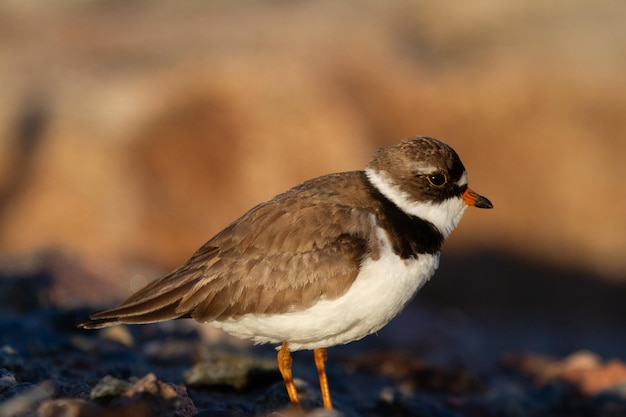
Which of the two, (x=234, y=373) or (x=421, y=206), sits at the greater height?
(x=421, y=206)

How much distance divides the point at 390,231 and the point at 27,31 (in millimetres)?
14169

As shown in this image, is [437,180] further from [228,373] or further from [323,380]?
[228,373]

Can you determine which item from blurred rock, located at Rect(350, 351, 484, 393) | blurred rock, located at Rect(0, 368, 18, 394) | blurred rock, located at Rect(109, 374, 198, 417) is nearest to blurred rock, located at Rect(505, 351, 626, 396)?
blurred rock, located at Rect(350, 351, 484, 393)

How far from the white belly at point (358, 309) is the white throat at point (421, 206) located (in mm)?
423

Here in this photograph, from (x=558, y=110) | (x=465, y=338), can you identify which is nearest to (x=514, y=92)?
(x=558, y=110)

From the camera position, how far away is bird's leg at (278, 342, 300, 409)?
263 inches

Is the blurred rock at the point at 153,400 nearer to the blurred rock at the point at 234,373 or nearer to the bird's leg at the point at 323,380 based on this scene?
the bird's leg at the point at 323,380

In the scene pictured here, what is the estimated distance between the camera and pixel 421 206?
6.95 m

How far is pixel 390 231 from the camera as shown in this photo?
6629 mm

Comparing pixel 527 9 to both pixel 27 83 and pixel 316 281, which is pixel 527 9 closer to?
pixel 27 83

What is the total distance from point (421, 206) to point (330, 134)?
8803 millimetres

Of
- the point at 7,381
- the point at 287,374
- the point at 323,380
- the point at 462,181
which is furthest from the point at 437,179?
the point at 7,381

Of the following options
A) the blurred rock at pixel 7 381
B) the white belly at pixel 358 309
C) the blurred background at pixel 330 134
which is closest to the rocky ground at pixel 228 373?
the blurred rock at pixel 7 381

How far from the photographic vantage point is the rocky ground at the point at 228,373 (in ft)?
19.1
